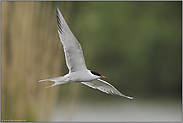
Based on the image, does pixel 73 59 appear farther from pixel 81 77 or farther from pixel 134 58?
pixel 134 58

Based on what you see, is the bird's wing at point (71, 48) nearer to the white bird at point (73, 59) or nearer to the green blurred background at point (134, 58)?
the white bird at point (73, 59)

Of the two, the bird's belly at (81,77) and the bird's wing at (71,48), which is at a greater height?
the bird's wing at (71,48)

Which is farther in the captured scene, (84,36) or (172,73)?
(172,73)

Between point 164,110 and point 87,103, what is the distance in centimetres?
228

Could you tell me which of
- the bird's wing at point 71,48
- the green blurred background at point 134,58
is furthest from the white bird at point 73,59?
the green blurred background at point 134,58

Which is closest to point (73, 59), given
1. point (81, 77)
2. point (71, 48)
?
point (71, 48)

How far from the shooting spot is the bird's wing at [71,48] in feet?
10.5

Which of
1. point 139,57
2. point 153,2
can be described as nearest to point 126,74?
point 139,57

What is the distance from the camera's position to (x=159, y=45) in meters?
8.75

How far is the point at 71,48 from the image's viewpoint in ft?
10.6

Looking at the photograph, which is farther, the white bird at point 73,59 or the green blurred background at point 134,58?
the green blurred background at point 134,58

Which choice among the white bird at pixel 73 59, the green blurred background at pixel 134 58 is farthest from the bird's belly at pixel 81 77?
the green blurred background at pixel 134 58

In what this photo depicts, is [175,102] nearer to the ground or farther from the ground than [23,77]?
nearer to the ground

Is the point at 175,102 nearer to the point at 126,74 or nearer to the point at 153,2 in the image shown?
the point at 126,74
